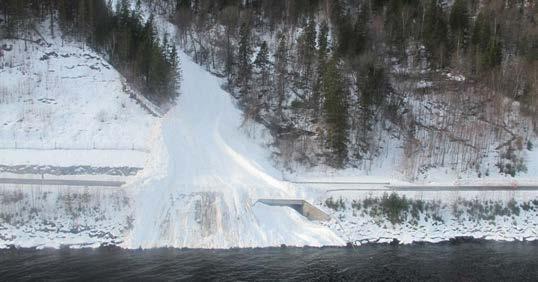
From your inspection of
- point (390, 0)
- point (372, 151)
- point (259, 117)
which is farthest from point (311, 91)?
point (390, 0)

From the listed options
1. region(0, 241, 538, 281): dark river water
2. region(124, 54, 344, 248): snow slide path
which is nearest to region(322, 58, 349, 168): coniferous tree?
region(124, 54, 344, 248): snow slide path

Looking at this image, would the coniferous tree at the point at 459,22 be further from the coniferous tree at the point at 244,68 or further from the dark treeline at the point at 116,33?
the dark treeline at the point at 116,33

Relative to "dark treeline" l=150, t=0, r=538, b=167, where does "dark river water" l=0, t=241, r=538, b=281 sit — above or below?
below

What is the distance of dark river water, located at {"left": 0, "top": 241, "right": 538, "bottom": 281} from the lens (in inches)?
924

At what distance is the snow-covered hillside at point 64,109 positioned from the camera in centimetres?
3666

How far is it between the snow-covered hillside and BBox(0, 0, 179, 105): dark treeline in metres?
1.35

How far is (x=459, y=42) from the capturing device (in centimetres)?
5528

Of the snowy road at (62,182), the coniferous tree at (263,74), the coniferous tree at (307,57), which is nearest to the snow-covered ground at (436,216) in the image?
the snowy road at (62,182)

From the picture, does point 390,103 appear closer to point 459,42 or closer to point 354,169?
point 354,169

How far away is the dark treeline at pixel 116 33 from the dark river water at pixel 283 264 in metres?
22.1

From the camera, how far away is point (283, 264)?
84.2 feet

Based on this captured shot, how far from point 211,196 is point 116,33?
2543 cm

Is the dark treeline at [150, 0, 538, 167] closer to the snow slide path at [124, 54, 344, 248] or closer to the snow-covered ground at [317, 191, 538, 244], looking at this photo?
the snow slide path at [124, 54, 344, 248]

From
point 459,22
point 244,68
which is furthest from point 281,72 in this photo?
point 459,22
